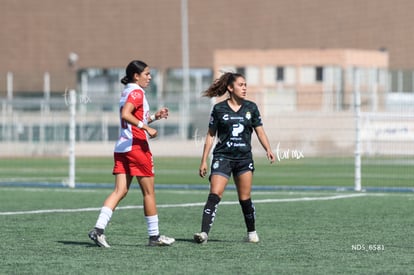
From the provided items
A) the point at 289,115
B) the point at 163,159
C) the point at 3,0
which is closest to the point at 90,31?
the point at 3,0

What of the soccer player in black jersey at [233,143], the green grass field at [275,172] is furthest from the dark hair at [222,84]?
the green grass field at [275,172]

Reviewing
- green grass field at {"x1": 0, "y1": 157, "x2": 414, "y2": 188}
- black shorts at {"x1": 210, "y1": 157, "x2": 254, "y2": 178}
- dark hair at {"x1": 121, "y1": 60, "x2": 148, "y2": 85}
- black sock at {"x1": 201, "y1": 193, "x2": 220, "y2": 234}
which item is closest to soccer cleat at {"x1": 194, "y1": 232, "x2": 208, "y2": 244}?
black sock at {"x1": 201, "y1": 193, "x2": 220, "y2": 234}

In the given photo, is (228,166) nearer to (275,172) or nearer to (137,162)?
(137,162)

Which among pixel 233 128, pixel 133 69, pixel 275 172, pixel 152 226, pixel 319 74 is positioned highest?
pixel 319 74

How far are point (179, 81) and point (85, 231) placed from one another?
2680 inches

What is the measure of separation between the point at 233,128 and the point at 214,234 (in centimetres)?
154

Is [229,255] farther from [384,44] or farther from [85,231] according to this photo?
[384,44]

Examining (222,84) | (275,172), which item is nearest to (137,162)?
(222,84)

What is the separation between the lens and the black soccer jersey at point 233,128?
467 inches

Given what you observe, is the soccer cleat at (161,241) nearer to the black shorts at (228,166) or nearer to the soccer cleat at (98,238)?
the soccer cleat at (98,238)

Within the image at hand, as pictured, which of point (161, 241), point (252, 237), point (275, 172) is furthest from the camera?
point (275, 172)

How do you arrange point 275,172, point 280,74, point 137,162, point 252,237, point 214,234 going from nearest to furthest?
point 137,162 < point 252,237 < point 214,234 < point 275,172 < point 280,74

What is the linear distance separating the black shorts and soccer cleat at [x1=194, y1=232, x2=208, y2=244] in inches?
28.0

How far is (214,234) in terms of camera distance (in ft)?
42.0
